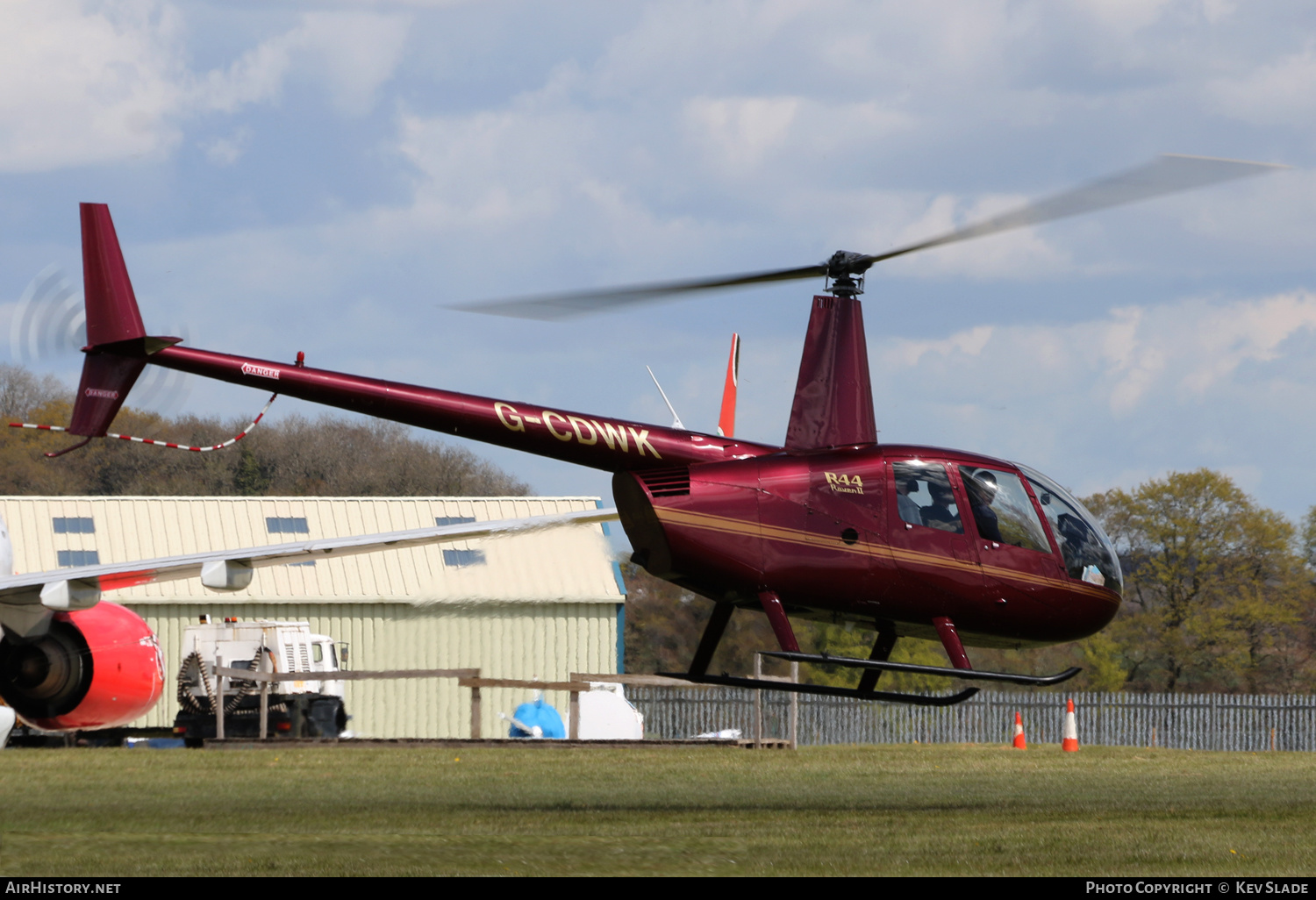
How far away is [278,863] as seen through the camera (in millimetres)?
8336

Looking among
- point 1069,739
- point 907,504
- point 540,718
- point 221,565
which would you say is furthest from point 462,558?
point 1069,739

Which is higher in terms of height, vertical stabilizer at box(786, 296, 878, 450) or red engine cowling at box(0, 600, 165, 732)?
vertical stabilizer at box(786, 296, 878, 450)

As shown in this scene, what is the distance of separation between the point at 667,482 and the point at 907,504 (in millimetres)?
2049

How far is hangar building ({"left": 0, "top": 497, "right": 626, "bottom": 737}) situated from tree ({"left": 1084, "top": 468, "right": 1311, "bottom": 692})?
60.2 ft

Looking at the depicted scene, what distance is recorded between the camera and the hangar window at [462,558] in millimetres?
16406

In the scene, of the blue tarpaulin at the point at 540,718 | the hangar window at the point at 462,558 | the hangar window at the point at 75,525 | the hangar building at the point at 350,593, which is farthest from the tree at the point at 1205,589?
the hangar window at the point at 462,558

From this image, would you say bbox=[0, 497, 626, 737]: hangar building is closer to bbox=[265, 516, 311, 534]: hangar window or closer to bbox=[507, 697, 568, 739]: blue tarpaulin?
bbox=[265, 516, 311, 534]: hangar window

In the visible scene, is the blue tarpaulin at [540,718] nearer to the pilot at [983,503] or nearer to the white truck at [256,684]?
the white truck at [256,684]

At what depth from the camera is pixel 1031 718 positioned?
110 ft

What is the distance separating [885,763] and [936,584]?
246 inches


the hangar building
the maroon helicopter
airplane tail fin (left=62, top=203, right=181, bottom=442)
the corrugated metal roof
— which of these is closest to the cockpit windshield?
the maroon helicopter

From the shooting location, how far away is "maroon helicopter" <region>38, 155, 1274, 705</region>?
41.1 feet
